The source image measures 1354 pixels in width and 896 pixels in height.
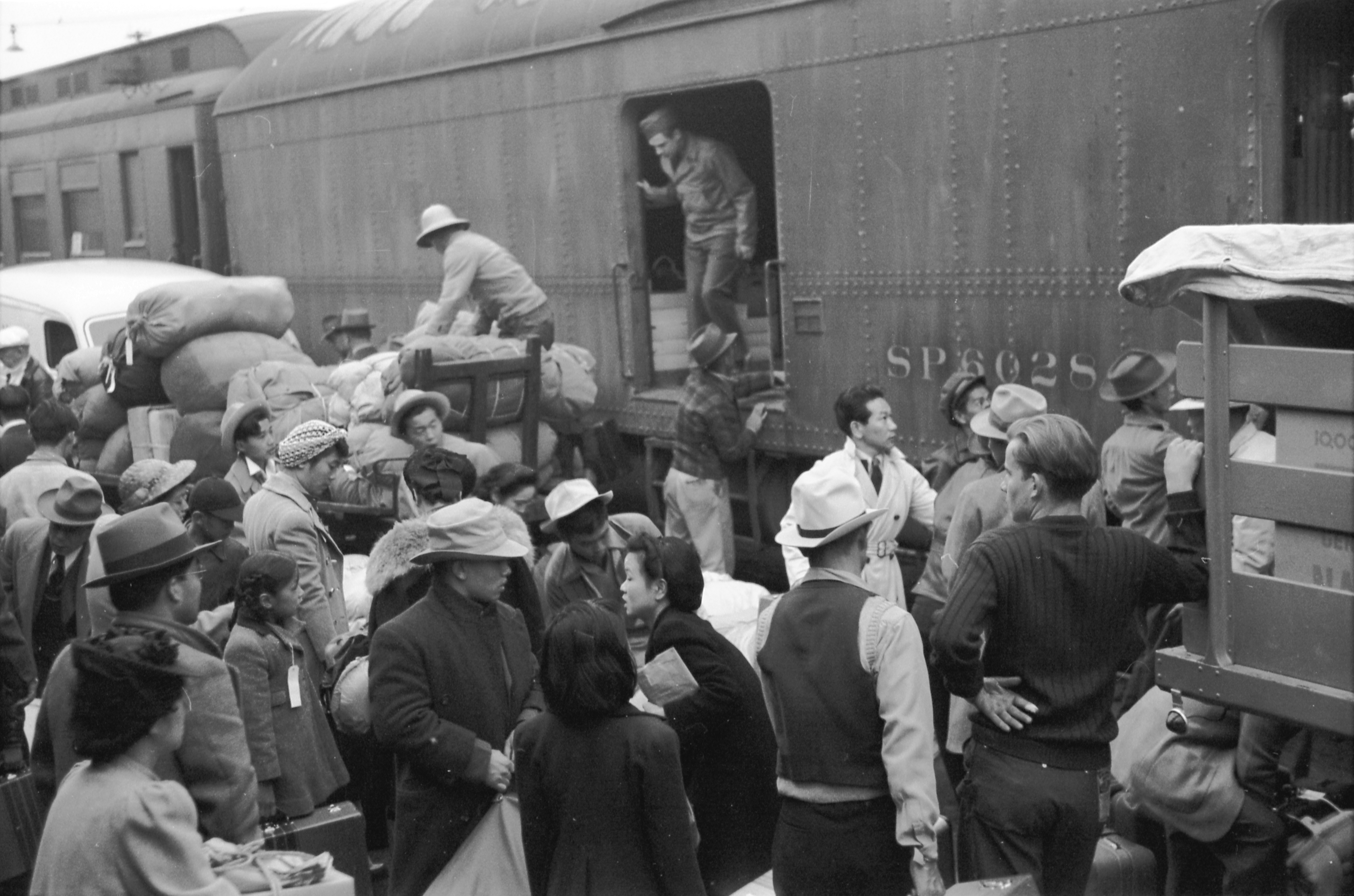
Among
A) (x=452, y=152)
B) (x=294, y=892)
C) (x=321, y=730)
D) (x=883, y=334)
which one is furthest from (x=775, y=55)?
(x=294, y=892)

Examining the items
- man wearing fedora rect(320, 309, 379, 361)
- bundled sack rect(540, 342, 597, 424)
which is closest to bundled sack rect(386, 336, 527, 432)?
bundled sack rect(540, 342, 597, 424)

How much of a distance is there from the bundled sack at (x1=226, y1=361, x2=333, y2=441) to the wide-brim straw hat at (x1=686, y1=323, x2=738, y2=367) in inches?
74.9

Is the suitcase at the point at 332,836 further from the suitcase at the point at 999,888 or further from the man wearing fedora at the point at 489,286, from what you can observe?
the man wearing fedora at the point at 489,286

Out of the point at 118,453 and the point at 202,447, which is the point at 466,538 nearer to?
the point at 202,447

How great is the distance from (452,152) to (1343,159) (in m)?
6.12

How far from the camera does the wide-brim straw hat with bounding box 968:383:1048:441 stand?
498cm

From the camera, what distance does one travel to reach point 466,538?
145 inches

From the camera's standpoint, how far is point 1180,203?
5.52 m

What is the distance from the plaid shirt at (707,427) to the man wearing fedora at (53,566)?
9.50 feet

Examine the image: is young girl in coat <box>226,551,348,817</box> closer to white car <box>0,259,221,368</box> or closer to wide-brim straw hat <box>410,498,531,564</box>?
wide-brim straw hat <box>410,498,531,564</box>

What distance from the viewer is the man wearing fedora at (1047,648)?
3266 millimetres

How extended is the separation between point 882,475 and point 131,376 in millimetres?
5111

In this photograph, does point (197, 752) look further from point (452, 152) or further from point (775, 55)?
point (452, 152)

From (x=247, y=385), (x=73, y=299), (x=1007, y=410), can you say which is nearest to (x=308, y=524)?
(x=1007, y=410)
